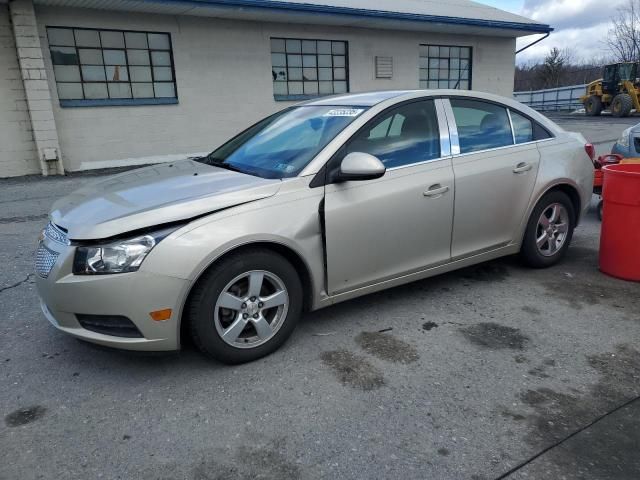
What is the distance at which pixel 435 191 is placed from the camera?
3.68 m

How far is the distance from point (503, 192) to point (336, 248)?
1646 millimetres

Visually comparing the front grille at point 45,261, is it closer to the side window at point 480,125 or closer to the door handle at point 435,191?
the door handle at point 435,191

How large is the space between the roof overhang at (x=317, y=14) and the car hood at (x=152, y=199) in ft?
27.7

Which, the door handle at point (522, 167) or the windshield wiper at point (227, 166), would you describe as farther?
the door handle at point (522, 167)

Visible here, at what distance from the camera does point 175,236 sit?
9.09 feet

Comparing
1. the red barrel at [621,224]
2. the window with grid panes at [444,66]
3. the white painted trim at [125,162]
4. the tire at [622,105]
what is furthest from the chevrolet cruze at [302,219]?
the tire at [622,105]

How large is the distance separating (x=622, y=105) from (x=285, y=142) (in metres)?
25.0

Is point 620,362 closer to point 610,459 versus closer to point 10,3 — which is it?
point 610,459

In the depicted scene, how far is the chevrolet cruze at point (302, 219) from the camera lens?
9.08 ft

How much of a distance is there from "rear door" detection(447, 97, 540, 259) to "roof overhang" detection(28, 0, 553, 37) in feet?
28.1

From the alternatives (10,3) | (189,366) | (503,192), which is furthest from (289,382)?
(10,3)

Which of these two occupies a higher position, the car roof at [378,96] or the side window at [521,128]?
the car roof at [378,96]

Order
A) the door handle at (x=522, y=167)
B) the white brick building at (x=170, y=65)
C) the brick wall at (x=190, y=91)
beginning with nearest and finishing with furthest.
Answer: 1. the door handle at (x=522, y=167)
2. the white brick building at (x=170, y=65)
3. the brick wall at (x=190, y=91)

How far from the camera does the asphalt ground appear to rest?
230 cm
